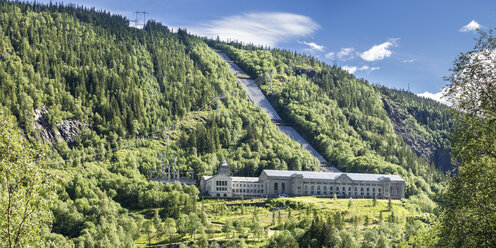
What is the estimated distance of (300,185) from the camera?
551 ft

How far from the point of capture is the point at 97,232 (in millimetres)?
111562

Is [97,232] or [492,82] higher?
[492,82]

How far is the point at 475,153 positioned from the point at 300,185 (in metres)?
138

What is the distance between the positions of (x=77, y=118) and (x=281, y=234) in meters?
99.0

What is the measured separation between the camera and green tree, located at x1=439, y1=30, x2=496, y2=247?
1157 inches

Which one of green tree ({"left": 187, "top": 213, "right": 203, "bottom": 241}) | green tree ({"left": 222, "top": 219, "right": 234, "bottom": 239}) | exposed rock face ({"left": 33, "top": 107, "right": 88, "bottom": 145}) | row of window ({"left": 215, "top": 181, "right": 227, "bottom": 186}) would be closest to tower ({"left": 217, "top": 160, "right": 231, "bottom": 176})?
row of window ({"left": 215, "top": 181, "right": 227, "bottom": 186})

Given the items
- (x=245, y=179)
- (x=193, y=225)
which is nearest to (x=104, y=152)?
(x=245, y=179)

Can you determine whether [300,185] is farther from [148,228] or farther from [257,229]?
[148,228]

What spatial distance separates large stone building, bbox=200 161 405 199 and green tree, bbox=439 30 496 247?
126m

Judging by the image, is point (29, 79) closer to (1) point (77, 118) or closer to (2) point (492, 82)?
(1) point (77, 118)

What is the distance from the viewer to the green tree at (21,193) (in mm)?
28047

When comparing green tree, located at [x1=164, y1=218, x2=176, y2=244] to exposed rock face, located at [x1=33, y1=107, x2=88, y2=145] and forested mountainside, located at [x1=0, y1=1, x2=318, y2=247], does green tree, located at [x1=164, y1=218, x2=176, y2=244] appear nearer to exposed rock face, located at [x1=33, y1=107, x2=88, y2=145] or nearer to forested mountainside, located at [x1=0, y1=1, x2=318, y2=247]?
forested mountainside, located at [x1=0, y1=1, x2=318, y2=247]

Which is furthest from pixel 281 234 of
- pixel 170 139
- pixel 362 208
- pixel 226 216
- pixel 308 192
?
pixel 170 139

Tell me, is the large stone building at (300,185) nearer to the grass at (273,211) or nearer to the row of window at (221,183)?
the row of window at (221,183)
